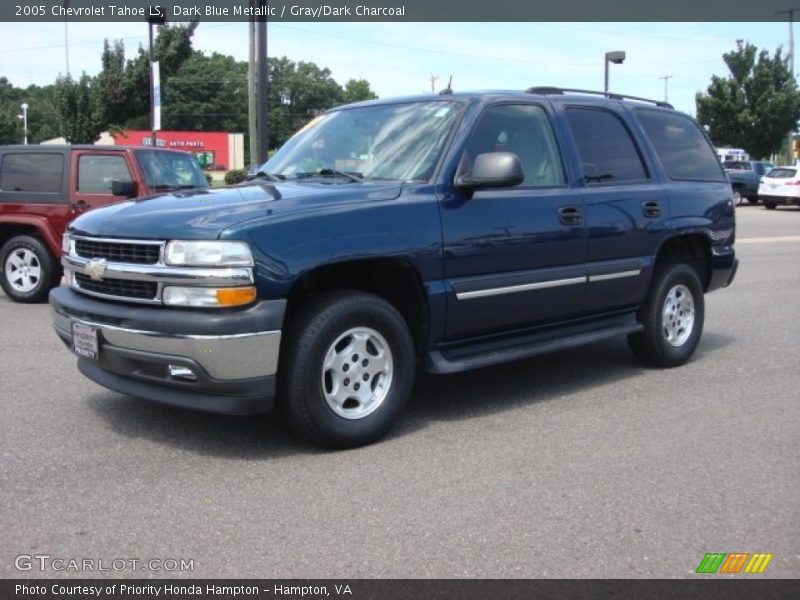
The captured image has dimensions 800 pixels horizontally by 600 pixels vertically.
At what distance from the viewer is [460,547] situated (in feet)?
10.7

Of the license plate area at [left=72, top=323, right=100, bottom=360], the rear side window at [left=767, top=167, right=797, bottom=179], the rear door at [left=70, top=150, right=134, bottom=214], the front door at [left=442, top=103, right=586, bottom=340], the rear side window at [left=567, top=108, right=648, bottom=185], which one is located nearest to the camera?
the license plate area at [left=72, top=323, right=100, bottom=360]

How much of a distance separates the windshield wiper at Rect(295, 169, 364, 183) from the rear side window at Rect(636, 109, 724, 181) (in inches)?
103

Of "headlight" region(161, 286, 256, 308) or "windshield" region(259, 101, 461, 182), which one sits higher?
"windshield" region(259, 101, 461, 182)

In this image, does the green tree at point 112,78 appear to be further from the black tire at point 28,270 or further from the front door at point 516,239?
the front door at point 516,239

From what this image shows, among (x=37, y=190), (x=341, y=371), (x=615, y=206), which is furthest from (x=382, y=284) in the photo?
(x=37, y=190)

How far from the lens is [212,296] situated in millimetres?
3867

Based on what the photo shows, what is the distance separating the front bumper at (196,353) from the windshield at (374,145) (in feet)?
4.43

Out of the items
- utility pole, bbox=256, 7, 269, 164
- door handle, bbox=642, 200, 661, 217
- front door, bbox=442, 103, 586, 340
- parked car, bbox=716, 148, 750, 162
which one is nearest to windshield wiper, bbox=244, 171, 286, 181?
front door, bbox=442, 103, 586, 340

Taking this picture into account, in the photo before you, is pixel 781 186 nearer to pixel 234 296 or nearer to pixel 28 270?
pixel 28 270

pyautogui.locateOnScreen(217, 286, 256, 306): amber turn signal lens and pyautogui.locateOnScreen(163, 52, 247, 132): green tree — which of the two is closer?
pyautogui.locateOnScreen(217, 286, 256, 306): amber turn signal lens

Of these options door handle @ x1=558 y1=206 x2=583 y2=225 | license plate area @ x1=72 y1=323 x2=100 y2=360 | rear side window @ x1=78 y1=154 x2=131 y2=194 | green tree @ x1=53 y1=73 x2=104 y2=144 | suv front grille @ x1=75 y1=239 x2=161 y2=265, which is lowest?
license plate area @ x1=72 y1=323 x2=100 y2=360

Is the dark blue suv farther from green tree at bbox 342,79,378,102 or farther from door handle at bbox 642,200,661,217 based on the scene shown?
green tree at bbox 342,79,378,102

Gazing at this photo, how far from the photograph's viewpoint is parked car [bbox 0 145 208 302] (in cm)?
927

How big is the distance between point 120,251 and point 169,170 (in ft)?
19.7
